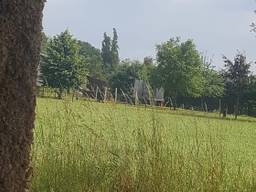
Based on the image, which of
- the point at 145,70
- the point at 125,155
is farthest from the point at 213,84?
the point at 125,155

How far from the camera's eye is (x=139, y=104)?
5.56 meters

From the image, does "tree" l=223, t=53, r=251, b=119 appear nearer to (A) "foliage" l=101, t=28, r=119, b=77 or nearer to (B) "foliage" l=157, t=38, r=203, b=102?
(B) "foliage" l=157, t=38, r=203, b=102

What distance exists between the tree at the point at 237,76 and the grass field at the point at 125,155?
46.6 metres

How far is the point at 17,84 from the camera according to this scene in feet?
10.1

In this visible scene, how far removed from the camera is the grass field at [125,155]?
4832 mm

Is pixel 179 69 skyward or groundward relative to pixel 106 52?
groundward

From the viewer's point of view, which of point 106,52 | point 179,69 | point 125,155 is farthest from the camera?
point 106,52

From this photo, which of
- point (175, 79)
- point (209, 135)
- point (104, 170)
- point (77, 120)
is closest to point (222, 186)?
point (209, 135)

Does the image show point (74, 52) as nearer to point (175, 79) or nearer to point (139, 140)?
point (175, 79)

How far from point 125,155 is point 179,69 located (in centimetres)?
5575

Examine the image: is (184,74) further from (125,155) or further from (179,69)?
(125,155)

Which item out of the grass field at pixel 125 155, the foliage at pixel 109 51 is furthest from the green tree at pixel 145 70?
the foliage at pixel 109 51

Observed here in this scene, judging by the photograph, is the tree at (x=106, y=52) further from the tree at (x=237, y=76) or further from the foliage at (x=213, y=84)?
the tree at (x=237, y=76)

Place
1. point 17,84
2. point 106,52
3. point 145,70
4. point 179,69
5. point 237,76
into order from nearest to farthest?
point 17,84 < point 145,70 < point 237,76 < point 179,69 < point 106,52
